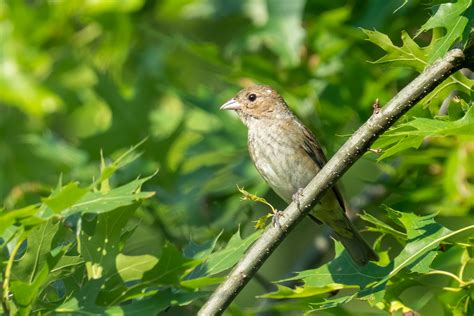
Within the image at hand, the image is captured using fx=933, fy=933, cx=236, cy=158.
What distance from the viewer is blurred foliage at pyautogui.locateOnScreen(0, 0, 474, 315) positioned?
134 inches

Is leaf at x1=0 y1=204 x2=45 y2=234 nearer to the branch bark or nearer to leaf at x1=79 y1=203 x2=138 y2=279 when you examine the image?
leaf at x1=79 y1=203 x2=138 y2=279

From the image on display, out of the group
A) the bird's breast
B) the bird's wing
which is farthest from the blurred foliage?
the bird's breast

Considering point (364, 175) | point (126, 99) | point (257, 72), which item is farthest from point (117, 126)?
point (364, 175)

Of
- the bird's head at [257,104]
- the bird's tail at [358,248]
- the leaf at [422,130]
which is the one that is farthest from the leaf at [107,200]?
Answer: the bird's head at [257,104]

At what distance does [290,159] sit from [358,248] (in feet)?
2.52

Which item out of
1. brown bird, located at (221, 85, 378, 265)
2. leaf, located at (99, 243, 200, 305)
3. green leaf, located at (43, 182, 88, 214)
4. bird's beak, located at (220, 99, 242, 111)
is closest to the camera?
green leaf, located at (43, 182, 88, 214)

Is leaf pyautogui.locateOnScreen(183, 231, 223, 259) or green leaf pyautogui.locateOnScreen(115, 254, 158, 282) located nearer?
green leaf pyautogui.locateOnScreen(115, 254, 158, 282)

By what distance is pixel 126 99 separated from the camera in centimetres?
688

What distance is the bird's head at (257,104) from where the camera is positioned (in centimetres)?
616

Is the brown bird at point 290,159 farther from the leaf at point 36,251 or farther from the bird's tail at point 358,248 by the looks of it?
the leaf at point 36,251

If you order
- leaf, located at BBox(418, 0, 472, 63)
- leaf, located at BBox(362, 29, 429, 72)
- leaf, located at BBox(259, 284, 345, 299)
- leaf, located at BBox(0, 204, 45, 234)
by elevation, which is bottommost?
leaf, located at BBox(259, 284, 345, 299)

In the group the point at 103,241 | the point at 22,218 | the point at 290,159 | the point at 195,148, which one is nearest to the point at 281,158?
the point at 290,159

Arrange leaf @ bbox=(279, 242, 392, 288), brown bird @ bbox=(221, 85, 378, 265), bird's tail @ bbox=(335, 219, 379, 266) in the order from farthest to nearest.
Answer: brown bird @ bbox=(221, 85, 378, 265) < bird's tail @ bbox=(335, 219, 379, 266) < leaf @ bbox=(279, 242, 392, 288)

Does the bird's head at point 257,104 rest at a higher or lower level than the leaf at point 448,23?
lower
